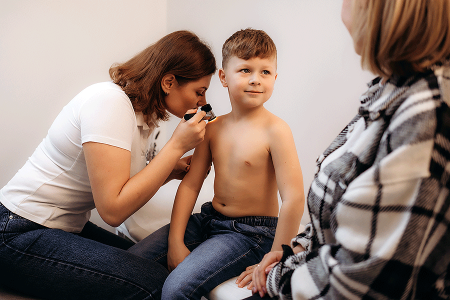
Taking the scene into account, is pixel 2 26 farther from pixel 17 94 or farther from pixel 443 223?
pixel 443 223

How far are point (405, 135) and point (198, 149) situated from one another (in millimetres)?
747

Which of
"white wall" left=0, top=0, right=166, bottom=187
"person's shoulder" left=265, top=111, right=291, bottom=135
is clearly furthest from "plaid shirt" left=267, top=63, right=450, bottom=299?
"white wall" left=0, top=0, right=166, bottom=187

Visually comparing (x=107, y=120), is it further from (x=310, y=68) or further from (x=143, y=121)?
(x=310, y=68)

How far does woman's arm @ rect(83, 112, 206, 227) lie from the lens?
2.96 feet

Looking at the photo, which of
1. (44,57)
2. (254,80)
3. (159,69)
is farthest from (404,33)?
(44,57)

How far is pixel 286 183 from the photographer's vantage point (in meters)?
0.93

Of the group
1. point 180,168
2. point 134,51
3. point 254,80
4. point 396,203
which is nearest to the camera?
point 396,203

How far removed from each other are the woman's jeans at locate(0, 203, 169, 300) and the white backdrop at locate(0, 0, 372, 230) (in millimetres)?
821

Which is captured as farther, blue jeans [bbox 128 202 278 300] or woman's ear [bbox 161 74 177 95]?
woman's ear [bbox 161 74 177 95]

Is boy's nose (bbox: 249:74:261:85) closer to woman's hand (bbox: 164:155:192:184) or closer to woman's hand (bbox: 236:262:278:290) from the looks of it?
woman's hand (bbox: 164:155:192:184)

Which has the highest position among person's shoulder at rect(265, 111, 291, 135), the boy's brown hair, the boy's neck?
the boy's brown hair

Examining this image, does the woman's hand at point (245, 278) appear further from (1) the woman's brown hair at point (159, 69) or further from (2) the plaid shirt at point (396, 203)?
(1) the woman's brown hair at point (159, 69)

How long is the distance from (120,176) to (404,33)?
744 mm

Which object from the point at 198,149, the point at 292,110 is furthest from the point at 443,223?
the point at 292,110
